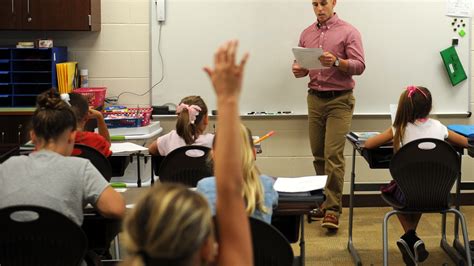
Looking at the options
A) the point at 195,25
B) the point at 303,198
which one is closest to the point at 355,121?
the point at 195,25

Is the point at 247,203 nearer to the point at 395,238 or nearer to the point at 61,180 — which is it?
the point at 61,180

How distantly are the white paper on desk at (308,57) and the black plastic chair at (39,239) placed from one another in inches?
100

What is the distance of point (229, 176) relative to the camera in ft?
4.51

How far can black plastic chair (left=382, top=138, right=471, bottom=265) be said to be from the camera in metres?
3.24

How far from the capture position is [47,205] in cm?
219

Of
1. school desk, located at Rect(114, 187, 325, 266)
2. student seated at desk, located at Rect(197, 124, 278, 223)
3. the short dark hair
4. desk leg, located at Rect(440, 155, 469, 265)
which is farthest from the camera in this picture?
desk leg, located at Rect(440, 155, 469, 265)

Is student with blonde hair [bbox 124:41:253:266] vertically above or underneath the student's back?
above

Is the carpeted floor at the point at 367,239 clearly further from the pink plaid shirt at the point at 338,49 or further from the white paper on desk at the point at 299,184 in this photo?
the white paper on desk at the point at 299,184

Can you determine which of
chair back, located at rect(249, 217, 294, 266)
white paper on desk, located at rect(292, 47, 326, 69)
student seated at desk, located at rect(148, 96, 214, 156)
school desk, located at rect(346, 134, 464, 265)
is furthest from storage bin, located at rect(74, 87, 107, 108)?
chair back, located at rect(249, 217, 294, 266)

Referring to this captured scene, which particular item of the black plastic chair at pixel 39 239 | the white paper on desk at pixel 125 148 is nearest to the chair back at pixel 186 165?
the white paper on desk at pixel 125 148

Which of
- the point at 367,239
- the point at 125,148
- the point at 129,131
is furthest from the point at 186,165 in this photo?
the point at 367,239

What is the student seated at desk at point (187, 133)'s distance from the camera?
3.55 metres

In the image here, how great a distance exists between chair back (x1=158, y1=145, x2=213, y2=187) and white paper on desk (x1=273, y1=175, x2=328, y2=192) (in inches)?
20.7

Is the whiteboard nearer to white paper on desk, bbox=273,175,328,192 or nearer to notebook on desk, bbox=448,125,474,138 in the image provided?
notebook on desk, bbox=448,125,474,138
